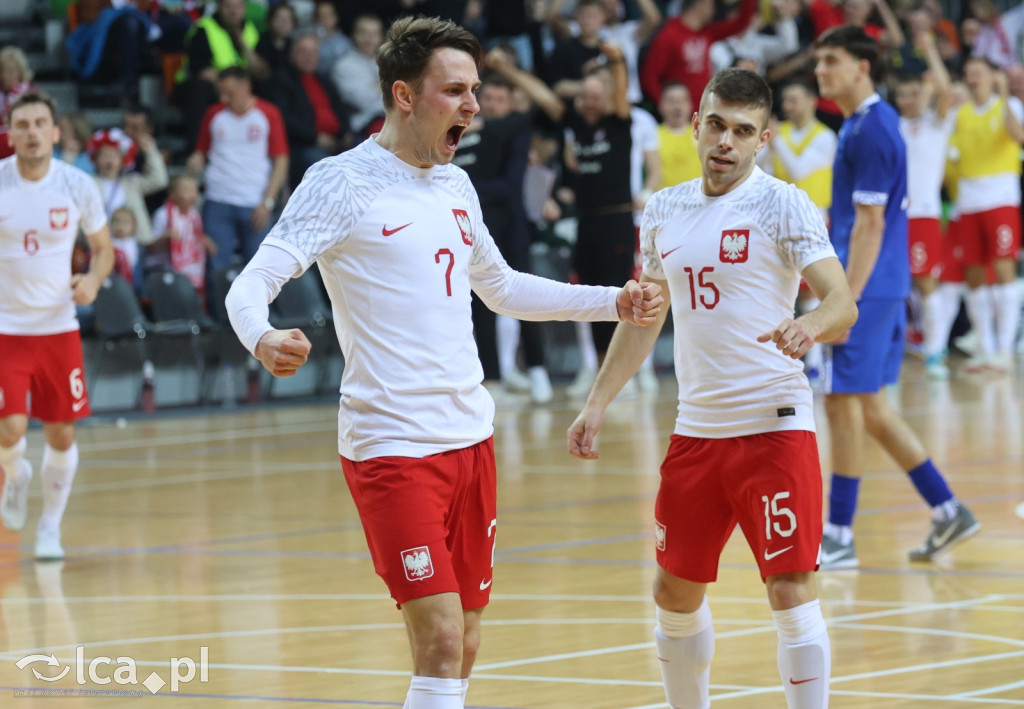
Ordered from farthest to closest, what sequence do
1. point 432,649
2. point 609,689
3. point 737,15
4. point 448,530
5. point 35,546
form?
point 737,15, point 35,546, point 609,689, point 448,530, point 432,649

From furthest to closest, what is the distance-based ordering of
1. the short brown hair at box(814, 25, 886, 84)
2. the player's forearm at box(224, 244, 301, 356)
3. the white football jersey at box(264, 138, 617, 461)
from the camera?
1. the short brown hair at box(814, 25, 886, 84)
2. the white football jersey at box(264, 138, 617, 461)
3. the player's forearm at box(224, 244, 301, 356)

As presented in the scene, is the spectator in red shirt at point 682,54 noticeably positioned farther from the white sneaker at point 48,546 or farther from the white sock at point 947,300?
the white sneaker at point 48,546

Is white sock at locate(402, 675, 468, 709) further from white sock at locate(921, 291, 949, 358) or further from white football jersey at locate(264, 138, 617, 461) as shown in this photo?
white sock at locate(921, 291, 949, 358)

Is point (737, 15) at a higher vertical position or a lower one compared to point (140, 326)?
higher

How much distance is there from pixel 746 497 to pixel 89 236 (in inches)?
195

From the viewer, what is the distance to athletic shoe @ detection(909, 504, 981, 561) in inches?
285

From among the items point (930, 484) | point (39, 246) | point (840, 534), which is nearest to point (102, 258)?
point (39, 246)

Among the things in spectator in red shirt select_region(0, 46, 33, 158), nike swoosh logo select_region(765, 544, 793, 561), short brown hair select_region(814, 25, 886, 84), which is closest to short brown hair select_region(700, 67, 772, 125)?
nike swoosh logo select_region(765, 544, 793, 561)

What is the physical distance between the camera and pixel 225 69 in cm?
1492

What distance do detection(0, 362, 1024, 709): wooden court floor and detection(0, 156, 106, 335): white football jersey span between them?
122 centimetres

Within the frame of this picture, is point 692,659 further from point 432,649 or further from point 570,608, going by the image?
point 570,608

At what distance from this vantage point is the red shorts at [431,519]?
390 centimetres

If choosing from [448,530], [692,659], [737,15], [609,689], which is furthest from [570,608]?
[737,15]

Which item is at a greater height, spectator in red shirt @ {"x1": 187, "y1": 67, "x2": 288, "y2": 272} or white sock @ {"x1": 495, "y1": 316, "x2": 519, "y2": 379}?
spectator in red shirt @ {"x1": 187, "y1": 67, "x2": 288, "y2": 272}
